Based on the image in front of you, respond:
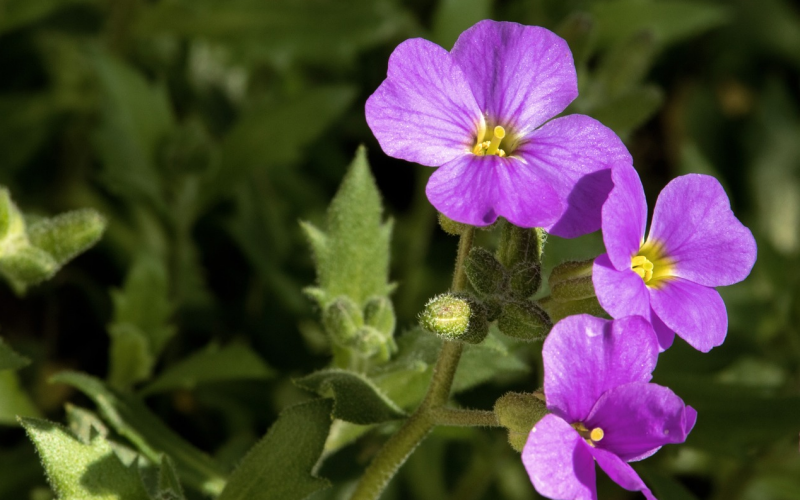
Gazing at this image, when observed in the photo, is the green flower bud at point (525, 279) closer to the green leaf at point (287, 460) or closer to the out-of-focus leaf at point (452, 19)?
the green leaf at point (287, 460)

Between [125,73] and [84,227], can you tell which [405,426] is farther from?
[125,73]

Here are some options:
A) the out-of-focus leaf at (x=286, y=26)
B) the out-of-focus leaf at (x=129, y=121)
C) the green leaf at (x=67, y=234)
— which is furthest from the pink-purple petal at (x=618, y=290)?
the out-of-focus leaf at (x=286, y=26)

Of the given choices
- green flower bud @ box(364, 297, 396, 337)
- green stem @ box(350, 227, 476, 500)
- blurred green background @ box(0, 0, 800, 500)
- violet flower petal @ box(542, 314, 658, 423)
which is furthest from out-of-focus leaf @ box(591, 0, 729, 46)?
violet flower petal @ box(542, 314, 658, 423)

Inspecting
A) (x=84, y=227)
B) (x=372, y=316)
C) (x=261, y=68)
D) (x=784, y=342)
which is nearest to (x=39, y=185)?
(x=261, y=68)

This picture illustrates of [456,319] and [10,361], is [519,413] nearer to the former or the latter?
[456,319]

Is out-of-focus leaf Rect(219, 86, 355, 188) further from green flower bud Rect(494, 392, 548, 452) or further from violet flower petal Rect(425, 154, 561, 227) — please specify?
green flower bud Rect(494, 392, 548, 452)

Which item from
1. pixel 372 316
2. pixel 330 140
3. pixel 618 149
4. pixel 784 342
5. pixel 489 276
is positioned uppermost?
pixel 618 149
